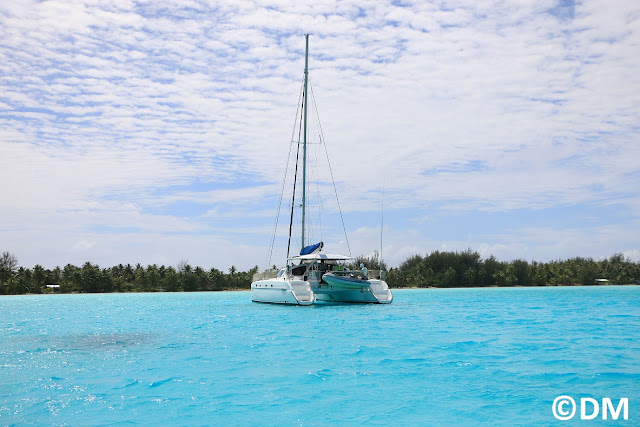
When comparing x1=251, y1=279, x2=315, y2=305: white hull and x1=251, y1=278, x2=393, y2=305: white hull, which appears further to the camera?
x1=251, y1=278, x2=393, y2=305: white hull

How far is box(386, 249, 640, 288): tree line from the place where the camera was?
98500 mm

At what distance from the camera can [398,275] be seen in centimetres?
9494

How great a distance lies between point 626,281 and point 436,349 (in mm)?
117220

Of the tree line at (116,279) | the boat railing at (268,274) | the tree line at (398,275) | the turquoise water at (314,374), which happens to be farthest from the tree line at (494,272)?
the turquoise water at (314,374)

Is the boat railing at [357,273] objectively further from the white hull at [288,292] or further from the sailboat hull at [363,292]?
the white hull at [288,292]

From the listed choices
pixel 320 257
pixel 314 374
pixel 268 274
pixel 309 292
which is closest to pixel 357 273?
pixel 320 257

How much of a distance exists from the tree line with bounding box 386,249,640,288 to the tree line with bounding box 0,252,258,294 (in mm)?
26434

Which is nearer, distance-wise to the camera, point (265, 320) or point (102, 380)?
point (102, 380)

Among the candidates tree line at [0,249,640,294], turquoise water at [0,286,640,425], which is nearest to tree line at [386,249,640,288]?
tree line at [0,249,640,294]

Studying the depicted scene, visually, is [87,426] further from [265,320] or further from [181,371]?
[265,320]

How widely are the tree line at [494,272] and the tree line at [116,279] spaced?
26434 millimetres

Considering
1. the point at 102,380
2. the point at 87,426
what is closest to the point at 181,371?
the point at 102,380

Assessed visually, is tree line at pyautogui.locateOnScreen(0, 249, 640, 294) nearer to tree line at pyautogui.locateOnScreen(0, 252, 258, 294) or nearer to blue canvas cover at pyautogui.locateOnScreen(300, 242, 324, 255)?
tree line at pyautogui.locateOnScreen(0, 252, 258, 294)

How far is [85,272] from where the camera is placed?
78062 mm
